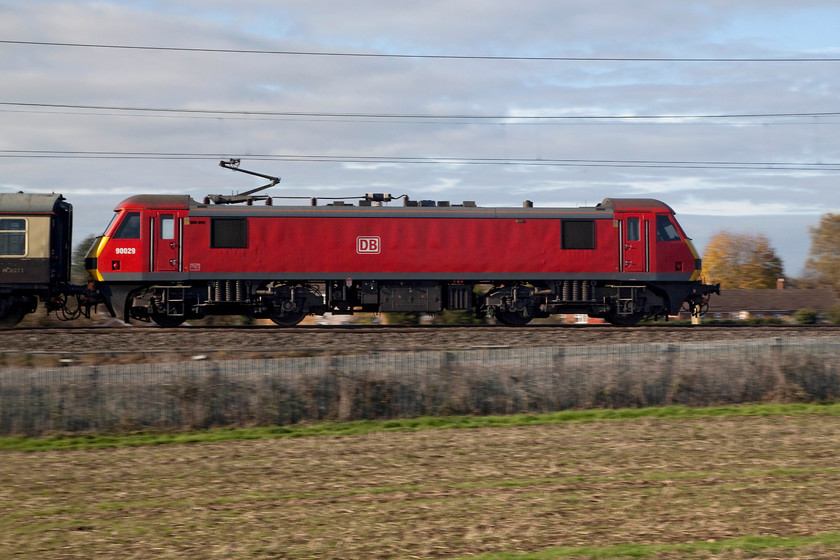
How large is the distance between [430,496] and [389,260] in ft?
56.9

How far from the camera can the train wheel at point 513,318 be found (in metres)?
25.2

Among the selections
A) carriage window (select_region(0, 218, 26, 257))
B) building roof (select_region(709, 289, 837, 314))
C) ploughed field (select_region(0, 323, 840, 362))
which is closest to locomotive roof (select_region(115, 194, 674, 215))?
carriage window (select_region(0, 218, 26, 257))

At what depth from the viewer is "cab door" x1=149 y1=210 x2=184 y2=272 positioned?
2338 centimetres

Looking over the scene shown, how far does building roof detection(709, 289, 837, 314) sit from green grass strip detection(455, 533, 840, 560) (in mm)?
59552

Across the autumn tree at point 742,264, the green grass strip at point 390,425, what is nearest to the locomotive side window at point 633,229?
the green grass strip at point 390,425

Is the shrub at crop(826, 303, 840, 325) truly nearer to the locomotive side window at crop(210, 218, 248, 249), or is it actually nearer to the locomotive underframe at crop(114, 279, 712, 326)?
the locomotive underframe at crop(114, 279, 712, 326)

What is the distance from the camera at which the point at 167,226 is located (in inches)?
928

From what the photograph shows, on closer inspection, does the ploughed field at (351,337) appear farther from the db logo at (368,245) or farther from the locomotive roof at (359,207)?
the locomotive roof at (359,207)

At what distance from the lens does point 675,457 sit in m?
8.73

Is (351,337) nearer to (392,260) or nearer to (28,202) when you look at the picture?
(392,260)

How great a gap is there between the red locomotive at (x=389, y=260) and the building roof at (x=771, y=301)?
133 ft

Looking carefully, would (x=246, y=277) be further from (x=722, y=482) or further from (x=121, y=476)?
(x=722, y=482)

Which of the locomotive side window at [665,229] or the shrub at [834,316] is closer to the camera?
the locomotive side window at [665,229]

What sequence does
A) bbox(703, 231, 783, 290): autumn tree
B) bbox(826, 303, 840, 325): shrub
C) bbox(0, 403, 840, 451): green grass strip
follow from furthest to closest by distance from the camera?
1. bbox(703, 231, 783, 290): autumn tree
2. bbox(826, 303, 840, 325): shrub
3. bbox(0, 403, 840, 451): green grass strip
